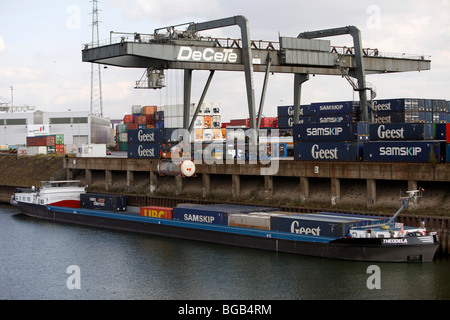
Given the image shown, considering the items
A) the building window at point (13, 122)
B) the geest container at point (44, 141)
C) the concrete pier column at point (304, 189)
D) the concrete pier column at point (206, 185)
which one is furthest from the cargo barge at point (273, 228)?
the building window at point (13, 122)

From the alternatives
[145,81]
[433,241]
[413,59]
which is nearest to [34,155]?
[145,81]

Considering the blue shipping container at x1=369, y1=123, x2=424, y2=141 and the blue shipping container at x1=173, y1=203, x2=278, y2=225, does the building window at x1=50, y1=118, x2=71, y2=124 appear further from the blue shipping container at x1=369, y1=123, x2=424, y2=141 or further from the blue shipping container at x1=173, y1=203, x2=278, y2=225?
the blue shipping container at x1=369, y1=123, x2=424, y2=141

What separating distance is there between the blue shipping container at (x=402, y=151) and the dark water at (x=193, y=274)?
8417 mm

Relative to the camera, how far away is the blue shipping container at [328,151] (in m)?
44.2

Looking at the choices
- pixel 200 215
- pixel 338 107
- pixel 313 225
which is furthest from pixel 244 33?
pixel 313 225

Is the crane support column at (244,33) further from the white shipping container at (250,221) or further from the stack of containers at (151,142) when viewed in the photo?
the white shipping container at (250,221)

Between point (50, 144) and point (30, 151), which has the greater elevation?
point (50, 144)

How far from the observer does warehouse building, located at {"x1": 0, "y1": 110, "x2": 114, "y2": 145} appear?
371ft

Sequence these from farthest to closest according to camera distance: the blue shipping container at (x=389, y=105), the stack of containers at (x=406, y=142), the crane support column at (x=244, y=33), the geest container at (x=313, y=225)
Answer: the blue shipping container at (x=389, y=105), the crane support column at (x=244, y=33), the stack of containers at (x=406, y=142), the geest container at (x=313, y=225)

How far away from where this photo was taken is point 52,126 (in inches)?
4488

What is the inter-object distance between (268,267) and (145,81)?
20478 millimetres

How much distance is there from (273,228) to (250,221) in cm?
194

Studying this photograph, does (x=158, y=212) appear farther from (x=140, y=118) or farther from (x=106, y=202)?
(x=140, y=118)

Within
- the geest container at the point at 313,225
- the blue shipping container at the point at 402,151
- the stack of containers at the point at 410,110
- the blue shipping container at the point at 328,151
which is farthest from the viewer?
the stack of containers at the point at 410,110
